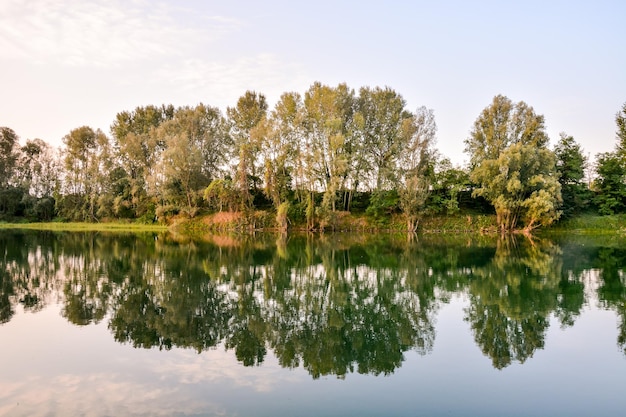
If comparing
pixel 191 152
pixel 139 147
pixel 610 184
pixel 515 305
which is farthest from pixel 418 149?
pixel 515 305

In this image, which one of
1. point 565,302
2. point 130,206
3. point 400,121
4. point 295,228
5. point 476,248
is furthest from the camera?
point 130,206

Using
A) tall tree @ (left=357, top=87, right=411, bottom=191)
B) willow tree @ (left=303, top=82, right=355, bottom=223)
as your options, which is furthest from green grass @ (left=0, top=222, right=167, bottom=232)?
tall tree @ (left=357, top=87, right=411, bottom=191)

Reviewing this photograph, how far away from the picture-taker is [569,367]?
10.5 m

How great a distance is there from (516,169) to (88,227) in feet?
185

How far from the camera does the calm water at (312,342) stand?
344 inches

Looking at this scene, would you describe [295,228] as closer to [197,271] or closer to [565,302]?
[197,271]

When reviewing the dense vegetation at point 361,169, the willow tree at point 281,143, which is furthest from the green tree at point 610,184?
the willow tree at point 281,143

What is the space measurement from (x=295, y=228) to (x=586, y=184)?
3773 centimetres

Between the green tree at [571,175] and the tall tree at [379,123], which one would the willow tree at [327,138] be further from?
the green tree at [571,175]

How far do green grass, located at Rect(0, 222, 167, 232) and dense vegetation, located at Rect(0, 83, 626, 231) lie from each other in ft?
7.00

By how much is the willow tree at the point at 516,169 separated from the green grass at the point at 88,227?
41.7m

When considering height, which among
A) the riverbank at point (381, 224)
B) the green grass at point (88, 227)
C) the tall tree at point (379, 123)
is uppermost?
the tall tree at point (379, 123)

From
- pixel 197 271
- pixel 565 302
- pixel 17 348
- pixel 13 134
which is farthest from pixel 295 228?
pixel 13 134

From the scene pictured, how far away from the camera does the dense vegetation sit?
54844 millimetres
